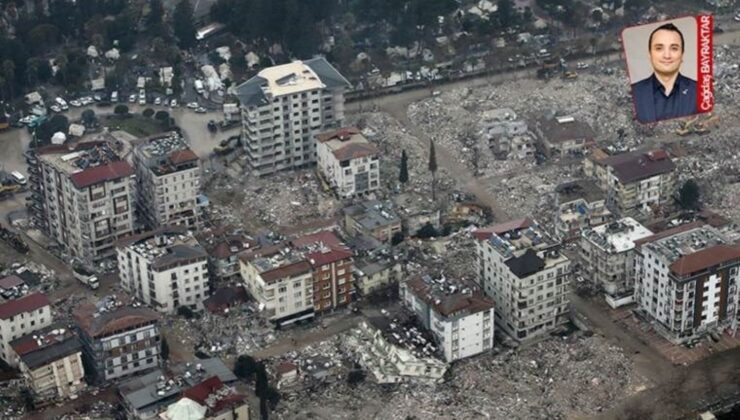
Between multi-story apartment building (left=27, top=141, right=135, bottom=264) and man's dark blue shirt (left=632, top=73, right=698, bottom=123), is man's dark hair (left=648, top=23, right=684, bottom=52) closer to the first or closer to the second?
man's dark blue shirt (left=632, top=73, right=698, bottom=123)

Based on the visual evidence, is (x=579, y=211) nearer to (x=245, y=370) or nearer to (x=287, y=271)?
(x=287, y=271)

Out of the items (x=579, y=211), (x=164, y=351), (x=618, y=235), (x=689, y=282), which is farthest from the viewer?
(x=579, y=211)

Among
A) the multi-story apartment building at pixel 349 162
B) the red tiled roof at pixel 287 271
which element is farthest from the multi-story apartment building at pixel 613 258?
the red tiled roof at pixel 287 271

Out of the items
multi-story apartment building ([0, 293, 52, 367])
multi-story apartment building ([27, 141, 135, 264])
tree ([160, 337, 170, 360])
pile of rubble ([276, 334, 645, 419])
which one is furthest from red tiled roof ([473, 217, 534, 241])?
multi-story apartment building ([0, 293, 52, 367])

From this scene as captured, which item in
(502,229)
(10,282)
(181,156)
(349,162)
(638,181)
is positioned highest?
(181,156)

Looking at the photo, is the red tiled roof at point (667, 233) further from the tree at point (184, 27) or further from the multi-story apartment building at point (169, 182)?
the tree at point (184, 27)

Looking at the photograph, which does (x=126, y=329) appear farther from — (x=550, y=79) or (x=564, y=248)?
(x=550, y=79)

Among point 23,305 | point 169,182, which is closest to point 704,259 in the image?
point 169,182


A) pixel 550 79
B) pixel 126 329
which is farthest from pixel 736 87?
pixel 126 329
